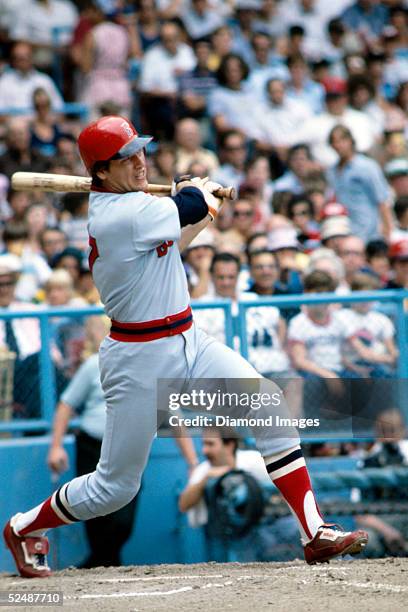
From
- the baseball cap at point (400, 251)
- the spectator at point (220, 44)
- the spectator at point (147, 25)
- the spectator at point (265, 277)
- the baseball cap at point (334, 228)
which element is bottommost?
the spectator at point (265, 277)

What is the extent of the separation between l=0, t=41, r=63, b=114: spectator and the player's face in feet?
23.2

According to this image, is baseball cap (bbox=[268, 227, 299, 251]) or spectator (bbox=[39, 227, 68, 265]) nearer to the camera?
baseball cap (bbox=[268, 227, 299, 251])

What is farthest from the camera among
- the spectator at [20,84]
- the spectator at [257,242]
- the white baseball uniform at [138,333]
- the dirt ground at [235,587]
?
the spectator at [20,84]

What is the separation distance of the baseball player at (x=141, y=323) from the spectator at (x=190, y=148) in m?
5.72

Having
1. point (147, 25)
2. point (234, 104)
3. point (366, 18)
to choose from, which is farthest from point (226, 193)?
point (366, 18)

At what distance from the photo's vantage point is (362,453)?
292 inches

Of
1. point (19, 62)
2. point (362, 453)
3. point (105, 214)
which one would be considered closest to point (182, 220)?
point (105, 214)

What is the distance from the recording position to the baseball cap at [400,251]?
7879mm

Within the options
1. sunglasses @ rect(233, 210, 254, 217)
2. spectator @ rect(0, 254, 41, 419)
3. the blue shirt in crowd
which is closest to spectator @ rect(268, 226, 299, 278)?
sunglasses @ rect(233, 210, 254, 217)

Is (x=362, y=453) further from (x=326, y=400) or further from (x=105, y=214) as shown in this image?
(x=105, y=214)

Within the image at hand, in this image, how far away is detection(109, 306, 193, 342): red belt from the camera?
16.7 ft

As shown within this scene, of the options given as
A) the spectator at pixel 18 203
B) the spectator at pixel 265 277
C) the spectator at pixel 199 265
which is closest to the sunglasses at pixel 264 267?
the spectator at pixel 265 277

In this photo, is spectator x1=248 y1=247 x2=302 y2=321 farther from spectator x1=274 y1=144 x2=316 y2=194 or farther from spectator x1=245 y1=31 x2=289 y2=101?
spectator x1=245 y1=31 x2=289 y2=101

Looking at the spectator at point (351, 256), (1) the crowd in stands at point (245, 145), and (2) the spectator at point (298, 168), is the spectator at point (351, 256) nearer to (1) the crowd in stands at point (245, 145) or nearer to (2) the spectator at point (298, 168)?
(1) the crowd in stands at point (245, 145)
